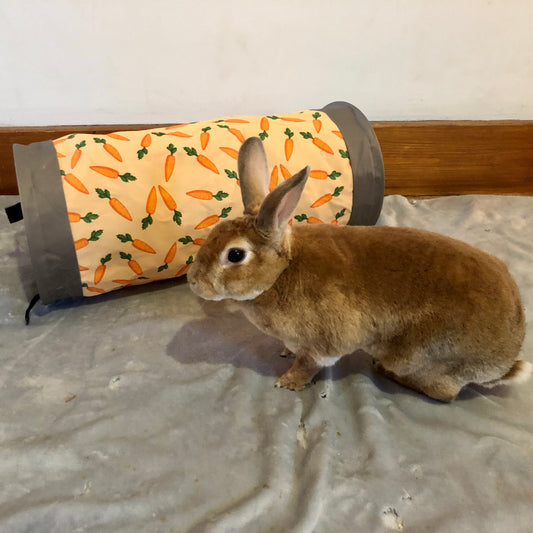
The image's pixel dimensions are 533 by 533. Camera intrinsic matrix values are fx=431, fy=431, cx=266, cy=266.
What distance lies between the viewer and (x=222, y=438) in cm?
84

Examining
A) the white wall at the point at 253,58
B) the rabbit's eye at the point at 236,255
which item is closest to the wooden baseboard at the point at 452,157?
the white wall at the point at 253,58

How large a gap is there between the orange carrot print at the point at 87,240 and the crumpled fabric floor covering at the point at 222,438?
0.69ft

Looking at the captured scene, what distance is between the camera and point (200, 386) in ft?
3.09

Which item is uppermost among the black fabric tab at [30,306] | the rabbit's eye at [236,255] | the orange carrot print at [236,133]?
the orange carrot print at [236,133]

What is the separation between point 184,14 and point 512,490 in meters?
1.60

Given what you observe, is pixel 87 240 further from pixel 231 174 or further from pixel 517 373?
pixel 517 373

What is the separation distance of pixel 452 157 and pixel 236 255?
130 cm

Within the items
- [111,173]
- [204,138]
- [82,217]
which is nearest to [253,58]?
[204,138]

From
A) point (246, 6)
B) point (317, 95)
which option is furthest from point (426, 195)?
point (246, 6)

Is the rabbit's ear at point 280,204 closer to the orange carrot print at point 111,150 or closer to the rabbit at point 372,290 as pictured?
the rabbit at point 372,290

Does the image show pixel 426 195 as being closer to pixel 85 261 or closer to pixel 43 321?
pixel 85 261

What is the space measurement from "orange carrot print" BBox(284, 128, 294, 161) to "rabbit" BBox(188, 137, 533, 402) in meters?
0.34

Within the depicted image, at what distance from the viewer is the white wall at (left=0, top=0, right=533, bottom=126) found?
1.46 m

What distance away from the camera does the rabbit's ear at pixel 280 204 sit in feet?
2.32
